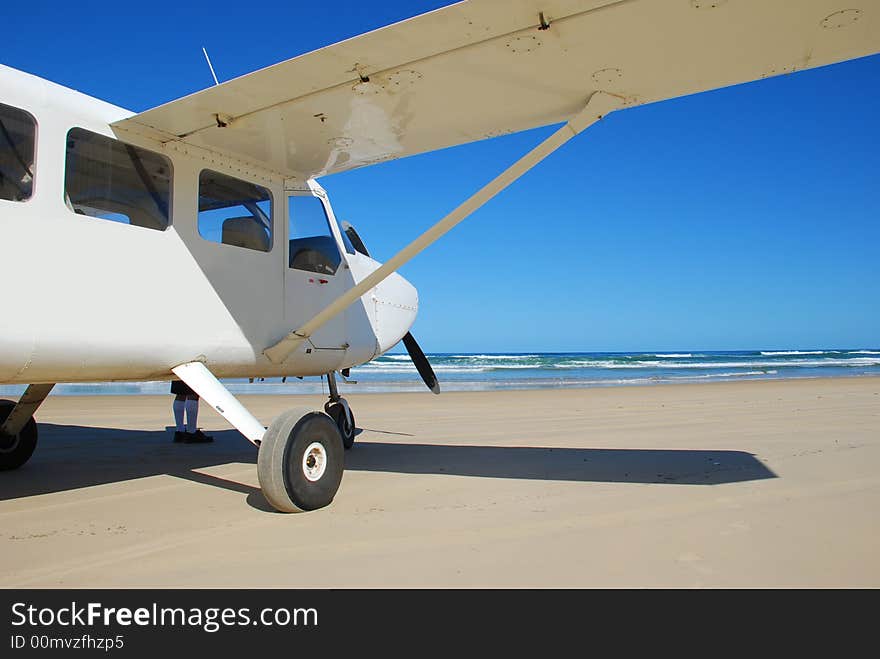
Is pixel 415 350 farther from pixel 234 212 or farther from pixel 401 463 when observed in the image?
pixel 234 212

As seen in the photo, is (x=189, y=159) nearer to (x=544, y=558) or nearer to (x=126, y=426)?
(x=544, y=558)

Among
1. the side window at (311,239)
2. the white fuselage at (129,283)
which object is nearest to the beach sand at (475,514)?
the white fuselage at (129,283)

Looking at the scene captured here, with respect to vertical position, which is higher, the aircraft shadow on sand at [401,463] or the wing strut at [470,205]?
the wing strut at [470,205]

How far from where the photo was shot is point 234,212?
4.72m

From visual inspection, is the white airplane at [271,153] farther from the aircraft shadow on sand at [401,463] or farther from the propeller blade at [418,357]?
the propeller blade at [418,357]

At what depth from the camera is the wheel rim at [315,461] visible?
3879mm

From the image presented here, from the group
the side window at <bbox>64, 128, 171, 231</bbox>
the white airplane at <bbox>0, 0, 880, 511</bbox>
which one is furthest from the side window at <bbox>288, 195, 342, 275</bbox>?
the side window at <bbox>64, 128, 171, 231</bbox>

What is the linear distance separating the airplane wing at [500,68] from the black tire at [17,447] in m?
3.03

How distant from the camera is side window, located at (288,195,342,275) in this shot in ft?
17.1

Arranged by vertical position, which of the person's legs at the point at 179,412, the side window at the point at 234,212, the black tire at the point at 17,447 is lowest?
the black tire at the point at 17,447

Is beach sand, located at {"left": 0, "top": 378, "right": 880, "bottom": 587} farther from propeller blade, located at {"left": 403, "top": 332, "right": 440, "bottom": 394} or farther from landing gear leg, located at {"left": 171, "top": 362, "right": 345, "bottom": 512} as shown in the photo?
propeller blade, located at {"left": 403, "top": 332, "right": 440, "bottom": 394}

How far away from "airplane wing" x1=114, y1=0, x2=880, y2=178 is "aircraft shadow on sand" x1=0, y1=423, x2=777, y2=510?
8.33 feet

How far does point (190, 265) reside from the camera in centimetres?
419
